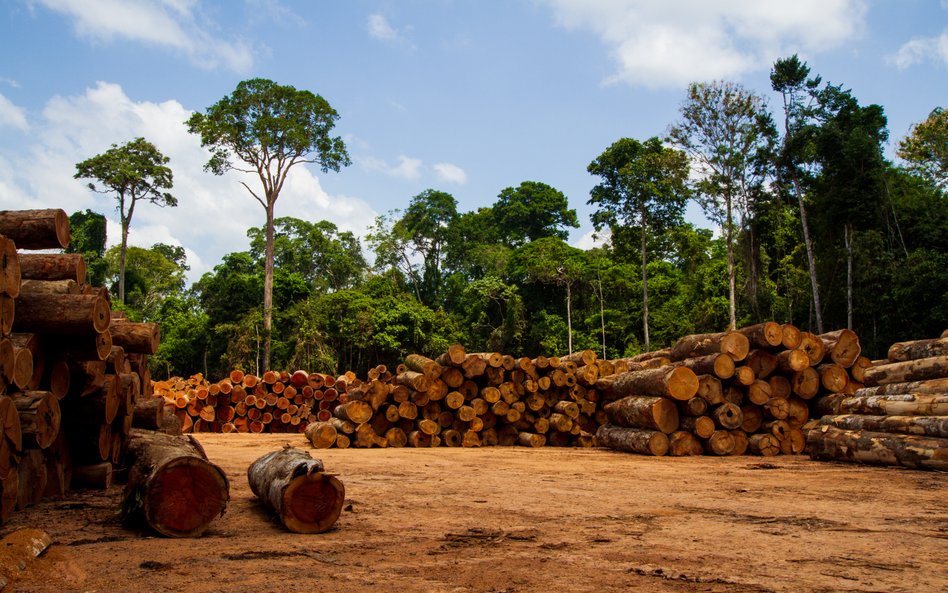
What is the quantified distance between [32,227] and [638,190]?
1246 inches

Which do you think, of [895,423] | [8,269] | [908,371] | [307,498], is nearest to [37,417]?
[8,269]

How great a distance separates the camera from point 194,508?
14.7 feet

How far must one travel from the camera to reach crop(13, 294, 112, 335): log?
5344mm

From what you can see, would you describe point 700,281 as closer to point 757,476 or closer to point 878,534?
point 757,476

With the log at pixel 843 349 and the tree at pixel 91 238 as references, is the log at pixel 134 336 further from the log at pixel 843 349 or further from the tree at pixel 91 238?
the tree at pixel 91 238

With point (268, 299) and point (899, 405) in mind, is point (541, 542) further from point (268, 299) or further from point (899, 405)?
point (268, 299)

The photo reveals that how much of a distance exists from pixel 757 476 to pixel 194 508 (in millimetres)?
6549

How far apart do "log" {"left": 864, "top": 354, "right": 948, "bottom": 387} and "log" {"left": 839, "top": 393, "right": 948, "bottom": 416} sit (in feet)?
1.70

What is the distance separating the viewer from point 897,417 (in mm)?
8969

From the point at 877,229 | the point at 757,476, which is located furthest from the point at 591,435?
the point at 877,229

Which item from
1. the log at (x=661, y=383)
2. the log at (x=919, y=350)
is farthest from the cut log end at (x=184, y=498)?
the log at (x=919, y=350)

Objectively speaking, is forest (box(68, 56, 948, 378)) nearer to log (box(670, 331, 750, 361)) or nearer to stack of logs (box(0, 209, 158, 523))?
log (box(670, 331, 750, 361))

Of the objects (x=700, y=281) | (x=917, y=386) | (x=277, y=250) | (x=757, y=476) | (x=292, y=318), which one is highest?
(x=277, y=250)

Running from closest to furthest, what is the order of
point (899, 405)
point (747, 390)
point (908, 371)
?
1. point (899, 405)
2. point (908, 371)
3. point (747, 390)
